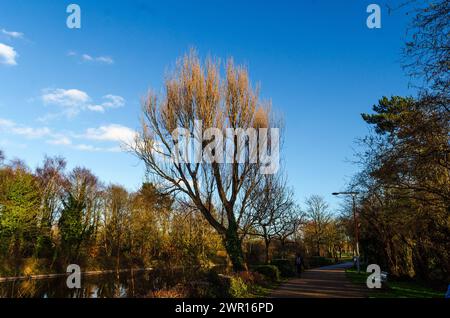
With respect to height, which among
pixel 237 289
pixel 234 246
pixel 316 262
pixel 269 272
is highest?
pixel 234 246

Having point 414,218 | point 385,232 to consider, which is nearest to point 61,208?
point 385,232

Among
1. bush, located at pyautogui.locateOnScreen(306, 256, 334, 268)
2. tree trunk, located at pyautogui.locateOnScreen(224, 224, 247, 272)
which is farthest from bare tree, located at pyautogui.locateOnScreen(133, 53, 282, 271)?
bush, located at pyautogui.locateOnScreen(306, 256, 334, 268)

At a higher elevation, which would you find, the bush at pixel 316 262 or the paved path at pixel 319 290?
the paved path at pixel 319 290

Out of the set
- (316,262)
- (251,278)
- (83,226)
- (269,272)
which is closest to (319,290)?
(251,278)

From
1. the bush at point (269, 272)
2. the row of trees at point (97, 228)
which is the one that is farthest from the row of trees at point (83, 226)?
the bush at point (269, 272)

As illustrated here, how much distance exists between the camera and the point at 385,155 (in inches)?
360

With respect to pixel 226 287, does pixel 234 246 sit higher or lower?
higher

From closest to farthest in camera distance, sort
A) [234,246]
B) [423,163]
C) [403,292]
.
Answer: [423,163]
[403,292]
[234,246]

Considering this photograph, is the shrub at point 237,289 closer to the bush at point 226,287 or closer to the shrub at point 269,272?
the bush at point 226,287

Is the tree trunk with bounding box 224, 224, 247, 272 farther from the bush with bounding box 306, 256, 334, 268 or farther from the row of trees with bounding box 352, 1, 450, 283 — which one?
the bush with bounding box 306, 256, 334, 268

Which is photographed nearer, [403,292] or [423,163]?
[423,163]

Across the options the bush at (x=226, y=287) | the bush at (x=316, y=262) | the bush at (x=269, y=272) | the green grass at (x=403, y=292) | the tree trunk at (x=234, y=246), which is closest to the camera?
the bush at (x=226, y=287)

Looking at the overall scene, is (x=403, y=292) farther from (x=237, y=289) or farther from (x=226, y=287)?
(x=226, y=287)
